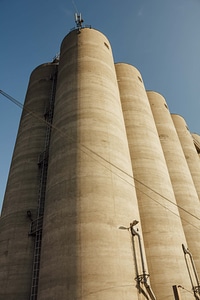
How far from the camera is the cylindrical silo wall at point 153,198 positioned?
14352mm

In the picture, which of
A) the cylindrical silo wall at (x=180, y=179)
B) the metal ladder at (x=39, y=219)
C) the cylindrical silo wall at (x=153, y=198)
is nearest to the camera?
the metal ladder at (x=39, y=219)

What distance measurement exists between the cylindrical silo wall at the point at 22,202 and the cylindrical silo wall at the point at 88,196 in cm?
303

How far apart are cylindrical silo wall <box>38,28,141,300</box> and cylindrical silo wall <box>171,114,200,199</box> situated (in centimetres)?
1431

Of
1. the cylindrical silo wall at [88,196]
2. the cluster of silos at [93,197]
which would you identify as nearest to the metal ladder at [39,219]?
the cluster of silos at [93,197]

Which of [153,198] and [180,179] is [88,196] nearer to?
[153,198]

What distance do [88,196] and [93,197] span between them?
0.85ft

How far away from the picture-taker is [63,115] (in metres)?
16.9

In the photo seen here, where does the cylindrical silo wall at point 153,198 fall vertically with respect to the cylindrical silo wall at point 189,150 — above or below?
below

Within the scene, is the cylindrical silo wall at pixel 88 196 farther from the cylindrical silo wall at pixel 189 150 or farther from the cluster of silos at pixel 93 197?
the cylindrical silo wall at pixel 189 150

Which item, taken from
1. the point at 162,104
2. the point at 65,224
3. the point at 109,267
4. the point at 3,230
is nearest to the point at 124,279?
the point at 109,267

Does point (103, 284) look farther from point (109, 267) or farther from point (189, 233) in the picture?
point (189, 233)

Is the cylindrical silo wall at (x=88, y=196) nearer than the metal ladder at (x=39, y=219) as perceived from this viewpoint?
Yes

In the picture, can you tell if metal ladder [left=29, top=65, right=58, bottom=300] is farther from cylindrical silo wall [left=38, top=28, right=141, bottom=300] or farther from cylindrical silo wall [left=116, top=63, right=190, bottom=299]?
cylindrical silo wall [left=116, top=63, right=190, bottom=299]

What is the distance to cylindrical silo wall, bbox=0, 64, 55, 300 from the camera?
14.1 m
